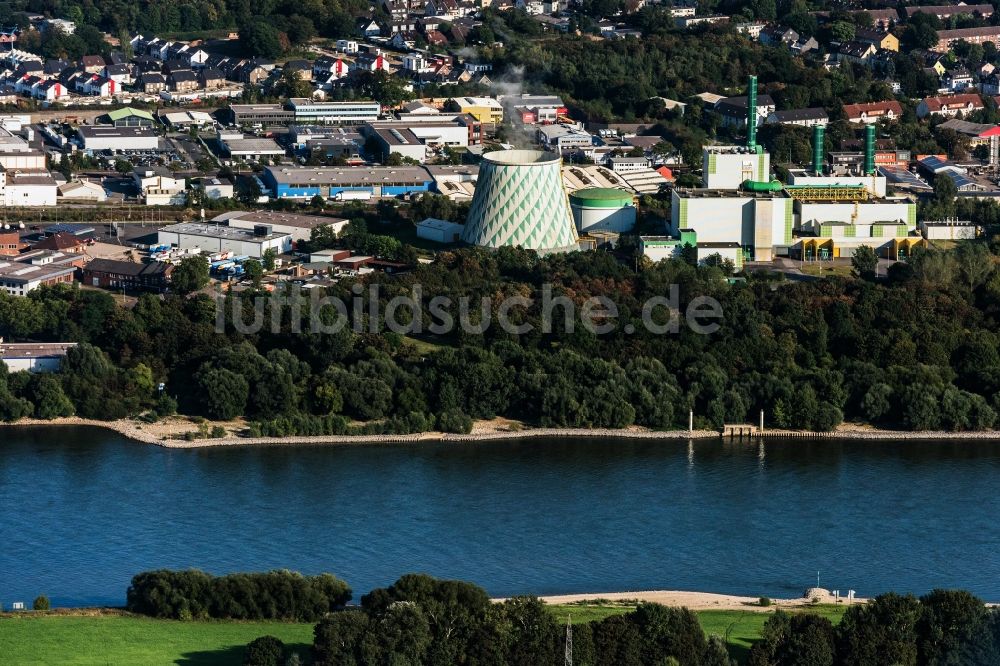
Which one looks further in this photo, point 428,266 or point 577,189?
point 577,189

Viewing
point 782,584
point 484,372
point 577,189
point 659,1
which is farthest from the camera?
point 659,1

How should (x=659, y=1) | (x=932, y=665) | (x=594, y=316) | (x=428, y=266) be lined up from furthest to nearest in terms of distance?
(x=659, y=1)
(x=428, y=266)
(x=594, y=316)
(x=932, y=665)

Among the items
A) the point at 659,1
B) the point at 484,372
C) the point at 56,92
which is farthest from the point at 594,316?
the point at 659,1

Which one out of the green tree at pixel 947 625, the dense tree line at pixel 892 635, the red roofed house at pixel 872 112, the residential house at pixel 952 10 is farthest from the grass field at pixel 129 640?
the residential house at pixel 952 10

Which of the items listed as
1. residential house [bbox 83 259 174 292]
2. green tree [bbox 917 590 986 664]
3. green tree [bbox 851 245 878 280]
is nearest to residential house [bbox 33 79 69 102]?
residential house [bbox 83 259 174 292]

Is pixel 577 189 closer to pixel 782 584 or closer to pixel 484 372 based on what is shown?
pixel 484 372

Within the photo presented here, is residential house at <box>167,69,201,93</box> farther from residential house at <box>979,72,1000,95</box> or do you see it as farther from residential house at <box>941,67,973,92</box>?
residential house at <box>979,72,1000,95</box>

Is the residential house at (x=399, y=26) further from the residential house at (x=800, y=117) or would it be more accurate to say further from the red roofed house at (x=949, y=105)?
the red roofed house at (x=949, y=105)
